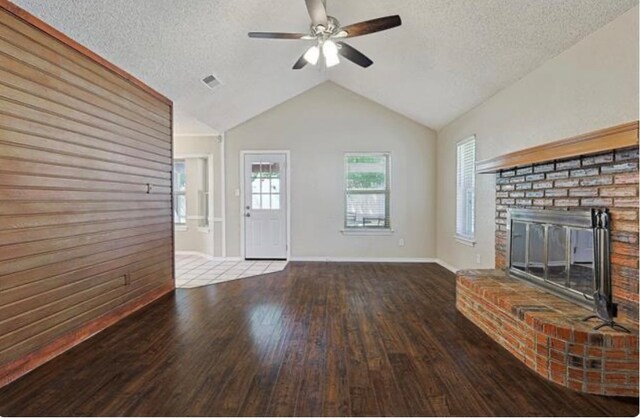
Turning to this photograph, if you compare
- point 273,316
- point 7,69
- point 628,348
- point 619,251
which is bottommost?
point 273,316

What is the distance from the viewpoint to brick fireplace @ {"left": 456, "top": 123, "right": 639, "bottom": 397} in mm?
2000

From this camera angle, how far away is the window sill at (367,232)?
6359 mm

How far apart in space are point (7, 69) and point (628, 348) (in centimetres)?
418

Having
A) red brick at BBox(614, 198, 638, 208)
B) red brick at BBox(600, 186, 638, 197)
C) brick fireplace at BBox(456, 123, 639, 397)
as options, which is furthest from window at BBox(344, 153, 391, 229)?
red brick at BBox(614, 198, 638, 208)

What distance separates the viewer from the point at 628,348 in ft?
6.52

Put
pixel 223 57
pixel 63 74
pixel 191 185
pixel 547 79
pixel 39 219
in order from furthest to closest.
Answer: pixel 191 185 → pixel 223 57 → pixel 547 79 → pixel 63 74 → pixel 39 219

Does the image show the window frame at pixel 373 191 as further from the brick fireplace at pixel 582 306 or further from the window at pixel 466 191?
the brick fireplace at pixel 582 306

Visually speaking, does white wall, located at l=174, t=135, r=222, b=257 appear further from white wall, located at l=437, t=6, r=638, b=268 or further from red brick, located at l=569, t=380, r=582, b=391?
red brick, located at l=569, t=380, r=582, b=391

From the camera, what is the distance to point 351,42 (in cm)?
431

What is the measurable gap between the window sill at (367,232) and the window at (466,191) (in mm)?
1332

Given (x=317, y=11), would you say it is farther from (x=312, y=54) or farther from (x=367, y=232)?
(x=367, y=232)

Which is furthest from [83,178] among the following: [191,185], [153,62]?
[191,185]

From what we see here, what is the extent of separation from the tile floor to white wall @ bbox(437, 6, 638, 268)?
3200mm

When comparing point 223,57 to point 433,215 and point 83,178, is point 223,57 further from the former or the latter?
point 433,215
